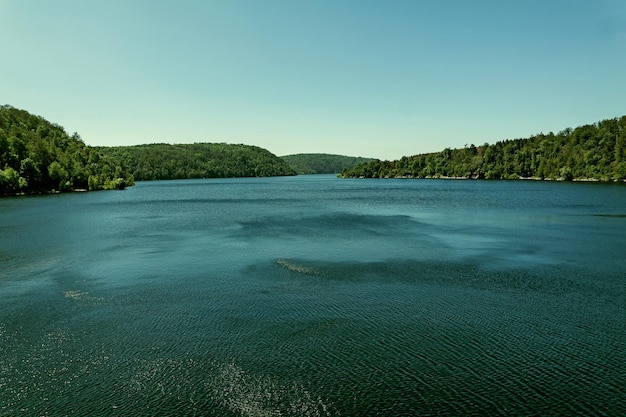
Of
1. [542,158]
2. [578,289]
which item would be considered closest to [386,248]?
[578,289]

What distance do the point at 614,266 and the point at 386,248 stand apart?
639 inches

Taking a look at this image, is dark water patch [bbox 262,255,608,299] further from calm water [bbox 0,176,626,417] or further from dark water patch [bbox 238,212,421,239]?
dark water patch [bbox 238,212,421,239]

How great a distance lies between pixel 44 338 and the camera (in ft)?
56.2

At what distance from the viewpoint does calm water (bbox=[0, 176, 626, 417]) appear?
41.4 ft

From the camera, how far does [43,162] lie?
125m

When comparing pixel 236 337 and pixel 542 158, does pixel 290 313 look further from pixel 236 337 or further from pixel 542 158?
pixel 542 158

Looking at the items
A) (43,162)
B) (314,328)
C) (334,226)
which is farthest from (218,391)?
(43,162)

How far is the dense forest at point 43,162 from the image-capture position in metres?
117

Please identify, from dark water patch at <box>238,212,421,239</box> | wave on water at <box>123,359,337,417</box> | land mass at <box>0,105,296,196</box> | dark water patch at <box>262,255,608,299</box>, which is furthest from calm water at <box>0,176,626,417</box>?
land mass at <box>0,105,296,196</box>

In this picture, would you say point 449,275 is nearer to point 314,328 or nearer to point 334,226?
point 314,328

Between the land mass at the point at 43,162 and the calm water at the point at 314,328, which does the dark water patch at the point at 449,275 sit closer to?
the calm water at the point at 314,328

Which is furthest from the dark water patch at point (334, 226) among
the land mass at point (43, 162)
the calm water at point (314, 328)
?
the land mass at point (43, 162)

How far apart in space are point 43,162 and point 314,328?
137154mm

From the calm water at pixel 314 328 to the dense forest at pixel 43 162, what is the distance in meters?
98.4
